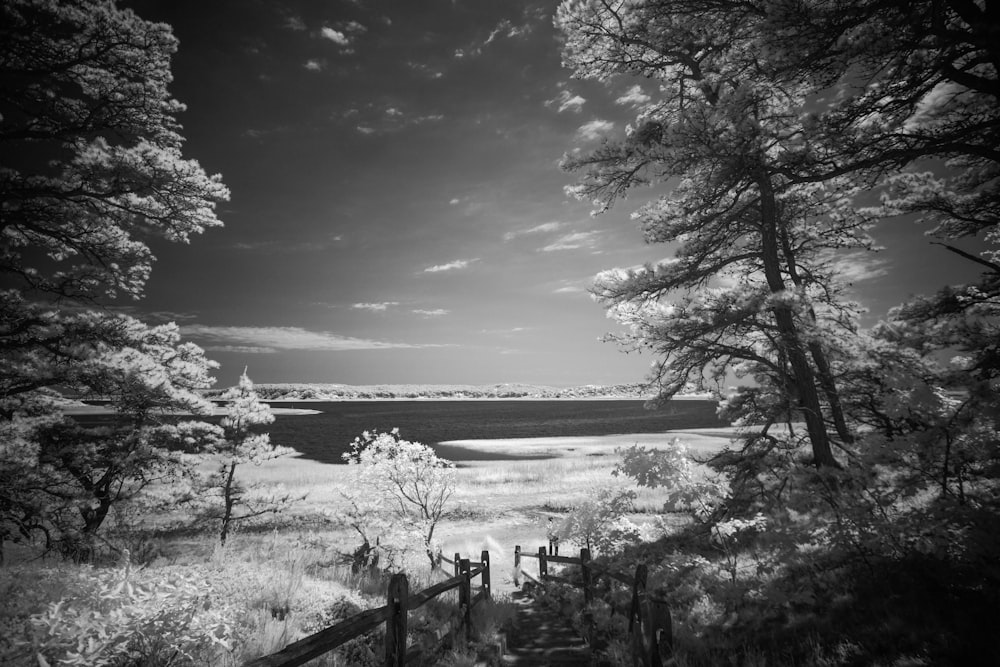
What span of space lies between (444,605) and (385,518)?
7815 mm

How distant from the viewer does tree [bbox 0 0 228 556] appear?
28.0ft

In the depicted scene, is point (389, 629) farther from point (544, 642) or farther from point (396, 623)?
point (544, 642)

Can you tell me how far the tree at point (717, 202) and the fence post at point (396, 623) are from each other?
28.5 ft

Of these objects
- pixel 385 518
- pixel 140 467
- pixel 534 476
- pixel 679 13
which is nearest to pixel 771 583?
pixel 679 13

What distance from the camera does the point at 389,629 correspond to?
Result: 488 cm

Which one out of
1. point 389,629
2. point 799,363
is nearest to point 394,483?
point 389,629

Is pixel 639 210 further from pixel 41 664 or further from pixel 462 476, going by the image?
pixel 462 476

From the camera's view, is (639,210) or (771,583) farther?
(639,210)

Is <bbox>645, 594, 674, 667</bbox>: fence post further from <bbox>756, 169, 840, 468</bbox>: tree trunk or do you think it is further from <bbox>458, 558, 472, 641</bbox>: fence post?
<bbox>756, 169, 840, 468</bbox>: tree trunk

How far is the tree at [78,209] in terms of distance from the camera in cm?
853

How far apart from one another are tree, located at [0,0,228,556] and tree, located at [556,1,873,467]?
9809mm

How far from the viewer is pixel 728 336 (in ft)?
39.3

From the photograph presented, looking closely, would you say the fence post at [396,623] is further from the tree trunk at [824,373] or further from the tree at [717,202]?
the tree trunk at [824,373]

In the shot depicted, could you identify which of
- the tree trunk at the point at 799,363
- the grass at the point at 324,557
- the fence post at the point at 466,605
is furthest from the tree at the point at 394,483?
the tree trunk at the point at 799,363
